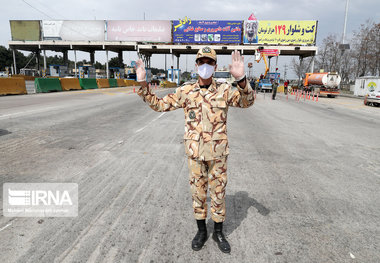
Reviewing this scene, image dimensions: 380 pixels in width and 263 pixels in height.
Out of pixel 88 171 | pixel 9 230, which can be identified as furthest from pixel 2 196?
pixel 88 171

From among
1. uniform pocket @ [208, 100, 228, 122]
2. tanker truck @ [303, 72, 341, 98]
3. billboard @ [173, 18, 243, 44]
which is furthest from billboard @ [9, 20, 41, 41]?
uniform pocket @ [208, 100, 228, 122]

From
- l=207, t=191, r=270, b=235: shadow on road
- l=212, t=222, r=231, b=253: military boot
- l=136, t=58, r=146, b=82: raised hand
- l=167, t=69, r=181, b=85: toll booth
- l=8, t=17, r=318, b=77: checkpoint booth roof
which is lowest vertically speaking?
l=207, t=191, r=270, b=235: shadow on road

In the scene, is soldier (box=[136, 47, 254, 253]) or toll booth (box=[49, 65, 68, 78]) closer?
soldier (box=[136, 47, 254, 253])

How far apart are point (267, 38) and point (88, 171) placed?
157ft

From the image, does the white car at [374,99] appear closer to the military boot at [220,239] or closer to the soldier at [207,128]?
the soldier at [207,128]

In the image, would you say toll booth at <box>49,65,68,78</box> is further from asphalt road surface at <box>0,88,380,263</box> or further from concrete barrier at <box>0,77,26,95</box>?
asphalt road surface at <box>0,88,380,263</box>

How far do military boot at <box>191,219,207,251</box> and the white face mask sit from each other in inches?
59.0

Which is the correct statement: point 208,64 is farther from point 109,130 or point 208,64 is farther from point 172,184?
point 109,130

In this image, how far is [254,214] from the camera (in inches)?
129

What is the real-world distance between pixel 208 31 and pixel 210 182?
48.0 metres

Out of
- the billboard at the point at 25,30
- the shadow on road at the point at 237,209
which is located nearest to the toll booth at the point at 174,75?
the billboard at the point at 25,30

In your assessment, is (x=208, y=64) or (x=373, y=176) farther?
(x=373, y=176)

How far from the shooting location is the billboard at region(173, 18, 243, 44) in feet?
152

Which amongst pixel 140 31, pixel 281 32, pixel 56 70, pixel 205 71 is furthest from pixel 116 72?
pixel 205 71
